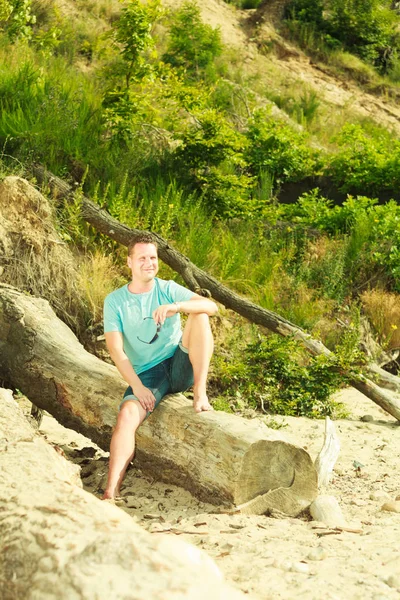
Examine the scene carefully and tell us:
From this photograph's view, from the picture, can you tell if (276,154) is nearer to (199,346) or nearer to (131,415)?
(199,346)

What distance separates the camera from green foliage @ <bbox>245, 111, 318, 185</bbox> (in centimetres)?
1272

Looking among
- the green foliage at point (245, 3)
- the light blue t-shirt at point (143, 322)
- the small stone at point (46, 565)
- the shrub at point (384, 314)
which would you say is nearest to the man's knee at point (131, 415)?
the light blue t-shirt at point (143, 322)

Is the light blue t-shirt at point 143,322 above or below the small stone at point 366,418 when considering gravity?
above

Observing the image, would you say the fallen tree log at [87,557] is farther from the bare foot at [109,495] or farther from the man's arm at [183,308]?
the man's arm at [183,308]

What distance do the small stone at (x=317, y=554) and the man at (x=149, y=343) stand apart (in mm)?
1225

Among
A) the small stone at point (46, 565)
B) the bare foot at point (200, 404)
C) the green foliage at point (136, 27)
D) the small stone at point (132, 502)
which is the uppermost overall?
the green foliage at point (136, 27)

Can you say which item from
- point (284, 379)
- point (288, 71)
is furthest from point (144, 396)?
point (288, 71)

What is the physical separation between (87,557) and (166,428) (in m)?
2.11

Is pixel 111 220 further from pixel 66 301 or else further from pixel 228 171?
pixel 228 171

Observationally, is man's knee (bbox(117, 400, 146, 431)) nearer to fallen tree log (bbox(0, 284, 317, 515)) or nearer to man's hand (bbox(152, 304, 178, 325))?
fallen tree log (bbox(0, 284, 317, 515))

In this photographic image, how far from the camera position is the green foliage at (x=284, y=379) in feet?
24.8

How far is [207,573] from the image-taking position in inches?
110

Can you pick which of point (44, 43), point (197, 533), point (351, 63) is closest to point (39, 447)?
point (197, 533)

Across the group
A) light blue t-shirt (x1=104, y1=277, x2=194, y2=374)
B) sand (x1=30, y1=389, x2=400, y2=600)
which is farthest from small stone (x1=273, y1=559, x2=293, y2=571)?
light blue t-shirt (x1=104, y1=277, x2=194, y2=374)
